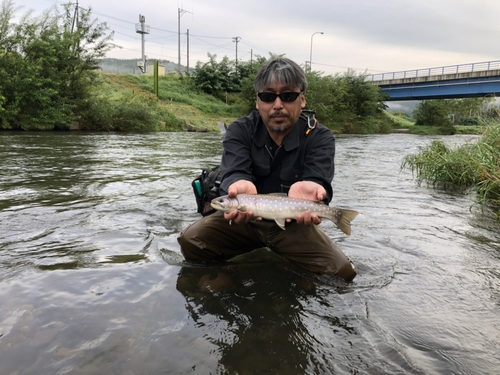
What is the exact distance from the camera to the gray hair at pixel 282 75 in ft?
12.8

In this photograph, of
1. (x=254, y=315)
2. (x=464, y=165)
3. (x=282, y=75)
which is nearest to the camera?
(x=254, y=315)

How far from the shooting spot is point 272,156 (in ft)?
13.6

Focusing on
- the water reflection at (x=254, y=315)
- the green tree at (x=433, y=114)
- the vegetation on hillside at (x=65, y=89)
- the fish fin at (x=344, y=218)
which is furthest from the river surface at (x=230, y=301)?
the green tree at (x=433, y=114)

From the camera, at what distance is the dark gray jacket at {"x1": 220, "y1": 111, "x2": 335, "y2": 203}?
155 inches

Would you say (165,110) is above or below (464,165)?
above

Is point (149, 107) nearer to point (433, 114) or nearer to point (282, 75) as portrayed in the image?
point (282, 75)

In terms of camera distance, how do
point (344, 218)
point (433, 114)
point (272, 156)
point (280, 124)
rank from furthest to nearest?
1. point (433, 114)
2. point (272, 156)
3. point (280, 124)
4. point (344, 218)

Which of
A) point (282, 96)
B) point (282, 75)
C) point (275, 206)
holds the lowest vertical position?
point (275, 206)

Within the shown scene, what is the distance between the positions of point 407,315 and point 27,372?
2.82 meters

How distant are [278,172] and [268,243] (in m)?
0.77

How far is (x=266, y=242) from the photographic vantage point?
405 centimetres

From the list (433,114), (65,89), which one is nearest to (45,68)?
(65,89)

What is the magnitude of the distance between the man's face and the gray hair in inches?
1.8

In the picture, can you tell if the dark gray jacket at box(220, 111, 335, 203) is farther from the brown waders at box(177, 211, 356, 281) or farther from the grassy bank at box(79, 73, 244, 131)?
the grassy bank at box(79, 73, 244, 131)
